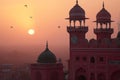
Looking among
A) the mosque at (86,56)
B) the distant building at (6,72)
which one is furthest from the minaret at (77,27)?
the distant building at (6,72)

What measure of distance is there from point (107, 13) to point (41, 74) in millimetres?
8664

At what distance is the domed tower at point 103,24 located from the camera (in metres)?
43.3

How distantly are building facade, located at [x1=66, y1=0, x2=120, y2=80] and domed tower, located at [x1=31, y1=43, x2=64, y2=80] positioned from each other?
168 cm

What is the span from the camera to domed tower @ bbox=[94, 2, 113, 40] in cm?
4328

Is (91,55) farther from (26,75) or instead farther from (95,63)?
(26,75)

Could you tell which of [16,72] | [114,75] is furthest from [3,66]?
[114,75]

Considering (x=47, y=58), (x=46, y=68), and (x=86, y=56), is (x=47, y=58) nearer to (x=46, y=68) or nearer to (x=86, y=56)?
(x=46, y=68)

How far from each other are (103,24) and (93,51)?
4.47 metres

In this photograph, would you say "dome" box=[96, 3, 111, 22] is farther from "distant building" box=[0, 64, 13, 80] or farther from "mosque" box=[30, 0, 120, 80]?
"distant building" box=[0, 64, 13, 80]

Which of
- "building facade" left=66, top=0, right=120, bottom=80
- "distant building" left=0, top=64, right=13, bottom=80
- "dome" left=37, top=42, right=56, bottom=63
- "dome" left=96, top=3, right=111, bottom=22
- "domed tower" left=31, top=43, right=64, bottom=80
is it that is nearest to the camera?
"building facade" left=66, top=0, right=120, bottom=80

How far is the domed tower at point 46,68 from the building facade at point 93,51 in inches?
66.2

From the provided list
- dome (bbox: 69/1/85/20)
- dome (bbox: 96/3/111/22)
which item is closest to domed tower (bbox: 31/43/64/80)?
dome (bbox: 69/1/85/20)

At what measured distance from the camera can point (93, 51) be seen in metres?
40.2

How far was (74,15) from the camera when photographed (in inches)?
1663
